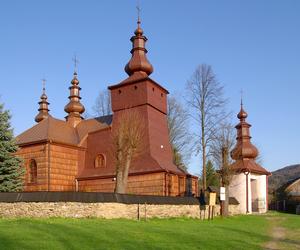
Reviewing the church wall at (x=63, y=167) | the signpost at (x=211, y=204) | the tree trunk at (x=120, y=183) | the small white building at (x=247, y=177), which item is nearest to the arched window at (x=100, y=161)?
the church wall at (x=63, y=167)

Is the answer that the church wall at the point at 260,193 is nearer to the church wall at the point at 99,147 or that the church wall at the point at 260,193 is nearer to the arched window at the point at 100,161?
the church wall at the point at 99,147

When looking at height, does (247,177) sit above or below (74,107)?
below

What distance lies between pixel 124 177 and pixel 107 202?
13.9 feet

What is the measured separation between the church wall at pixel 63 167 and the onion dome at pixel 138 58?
7.58 metres

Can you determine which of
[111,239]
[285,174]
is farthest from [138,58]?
[285,174]

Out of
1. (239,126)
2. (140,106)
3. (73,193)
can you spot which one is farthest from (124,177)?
(239,126)

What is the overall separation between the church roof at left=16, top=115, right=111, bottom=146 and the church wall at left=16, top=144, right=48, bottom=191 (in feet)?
1.71

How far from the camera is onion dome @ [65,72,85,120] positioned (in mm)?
35750

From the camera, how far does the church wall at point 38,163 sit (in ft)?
93.8

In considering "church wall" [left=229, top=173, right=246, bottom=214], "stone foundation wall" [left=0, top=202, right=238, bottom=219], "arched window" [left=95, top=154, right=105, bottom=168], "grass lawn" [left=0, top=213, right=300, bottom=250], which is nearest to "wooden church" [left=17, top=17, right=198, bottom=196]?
"arched window" [left=95, top=154, right=105, bottom=168]

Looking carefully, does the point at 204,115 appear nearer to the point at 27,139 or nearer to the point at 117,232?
the point at 27,139

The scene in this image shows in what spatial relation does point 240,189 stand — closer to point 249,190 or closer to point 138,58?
point 249,190

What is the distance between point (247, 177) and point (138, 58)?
12.3 m

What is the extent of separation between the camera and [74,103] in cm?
3619
